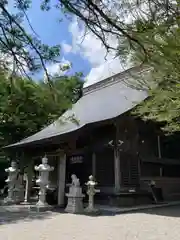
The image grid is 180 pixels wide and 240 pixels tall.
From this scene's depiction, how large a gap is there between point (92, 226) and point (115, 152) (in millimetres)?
3272

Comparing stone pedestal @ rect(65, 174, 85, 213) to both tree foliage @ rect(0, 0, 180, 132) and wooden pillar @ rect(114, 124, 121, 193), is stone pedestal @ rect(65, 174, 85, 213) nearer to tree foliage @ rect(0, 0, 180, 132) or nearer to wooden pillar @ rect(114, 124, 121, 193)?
wooden pillar @ rect(114, 124, 121, 193)

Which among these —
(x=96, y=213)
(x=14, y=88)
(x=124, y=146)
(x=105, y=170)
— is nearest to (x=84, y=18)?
(x=14, y=88)

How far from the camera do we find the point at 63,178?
920 centimetres

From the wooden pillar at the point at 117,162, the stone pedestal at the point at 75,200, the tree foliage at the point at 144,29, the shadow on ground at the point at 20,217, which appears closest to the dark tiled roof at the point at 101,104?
the wooden pillar at the point at 117,162

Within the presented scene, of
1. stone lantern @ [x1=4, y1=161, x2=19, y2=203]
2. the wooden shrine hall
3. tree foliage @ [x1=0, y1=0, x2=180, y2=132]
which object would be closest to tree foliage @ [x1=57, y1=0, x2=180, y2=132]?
tree foliage @ [x1=0, y1=0, x2=180, y2=132]

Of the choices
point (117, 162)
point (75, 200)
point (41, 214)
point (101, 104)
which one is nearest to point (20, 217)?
point (41, 214)

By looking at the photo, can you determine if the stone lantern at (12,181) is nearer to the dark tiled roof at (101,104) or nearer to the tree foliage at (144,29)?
the dark tiled roof at (101,104)

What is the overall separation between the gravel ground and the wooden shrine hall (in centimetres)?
157

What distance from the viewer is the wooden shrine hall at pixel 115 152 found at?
8828 mm

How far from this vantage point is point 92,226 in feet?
19.5

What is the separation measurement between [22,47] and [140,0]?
140cm

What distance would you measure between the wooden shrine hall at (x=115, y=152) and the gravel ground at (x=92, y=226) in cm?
157

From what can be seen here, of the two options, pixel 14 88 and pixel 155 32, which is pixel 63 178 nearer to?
pixel 14 88

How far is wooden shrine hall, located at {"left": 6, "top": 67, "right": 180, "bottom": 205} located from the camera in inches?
348
